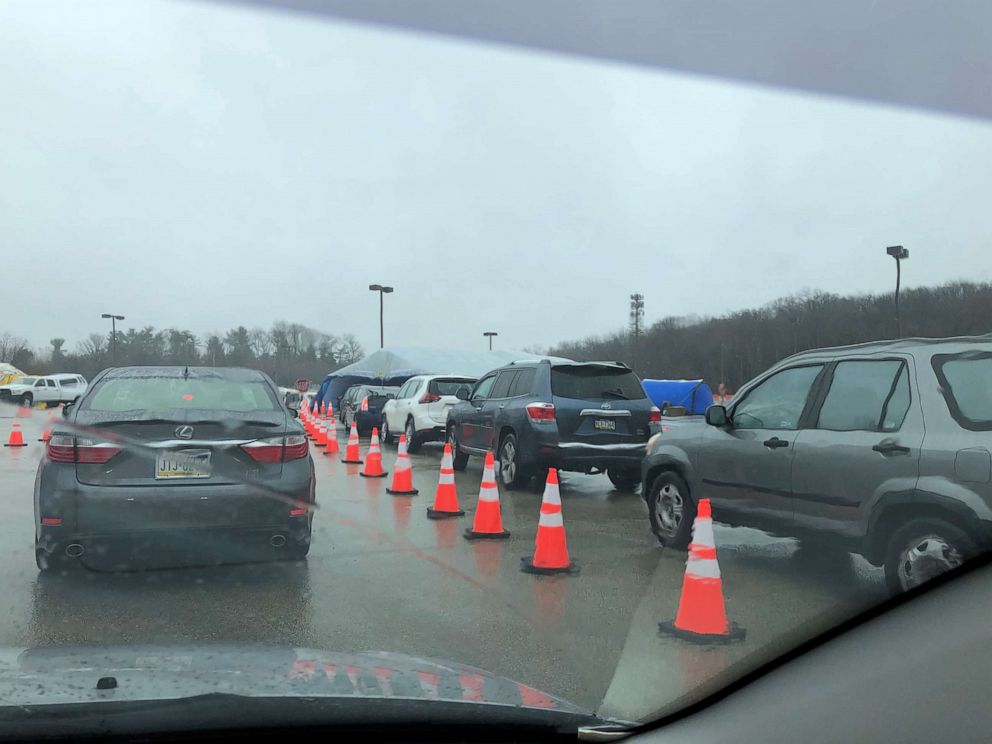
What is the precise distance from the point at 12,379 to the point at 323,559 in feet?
8.75

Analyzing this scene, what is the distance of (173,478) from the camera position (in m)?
5.51

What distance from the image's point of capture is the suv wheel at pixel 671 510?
22.0 feet

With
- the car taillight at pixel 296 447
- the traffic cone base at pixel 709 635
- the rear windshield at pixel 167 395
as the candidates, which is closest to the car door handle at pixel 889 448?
the traffic cone base at pixel 709 635

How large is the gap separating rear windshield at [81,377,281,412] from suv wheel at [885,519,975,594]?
14.1 ft

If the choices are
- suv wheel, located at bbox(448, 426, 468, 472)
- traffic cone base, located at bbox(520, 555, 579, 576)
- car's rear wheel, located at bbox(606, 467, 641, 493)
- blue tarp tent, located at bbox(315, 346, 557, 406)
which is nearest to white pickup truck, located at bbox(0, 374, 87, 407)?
blue tarp tent, located at bbox(315, 346, 557, 406)

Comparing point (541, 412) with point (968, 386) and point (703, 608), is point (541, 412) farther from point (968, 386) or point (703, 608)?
point (968, 386)

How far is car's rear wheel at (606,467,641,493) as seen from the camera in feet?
36.3

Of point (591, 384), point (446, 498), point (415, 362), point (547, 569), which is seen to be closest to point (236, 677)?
point (547, 569)

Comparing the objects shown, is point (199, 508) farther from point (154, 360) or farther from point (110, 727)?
point (110, 727)

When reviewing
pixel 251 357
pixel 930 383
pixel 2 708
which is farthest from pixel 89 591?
pixel 930 383

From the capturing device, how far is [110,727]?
234 centimetres

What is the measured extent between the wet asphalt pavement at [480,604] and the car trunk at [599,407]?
8.35ft

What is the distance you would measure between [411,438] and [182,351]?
1083 centimetres

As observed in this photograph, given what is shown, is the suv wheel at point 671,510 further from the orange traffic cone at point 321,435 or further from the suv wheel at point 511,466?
the orange traffic cone at point 321,435
